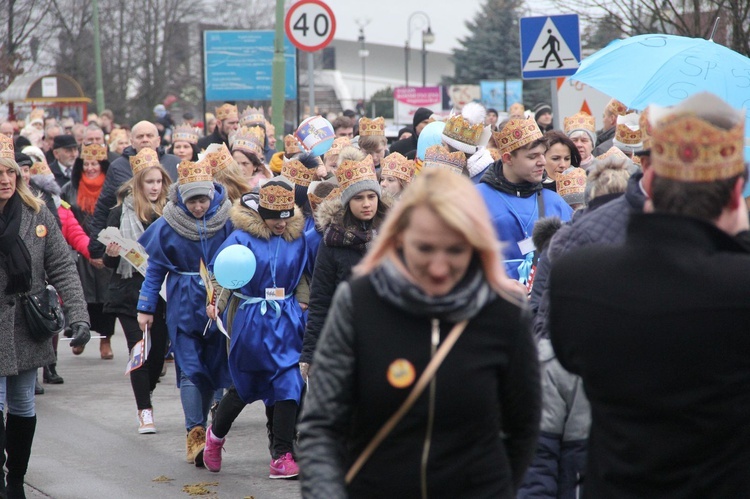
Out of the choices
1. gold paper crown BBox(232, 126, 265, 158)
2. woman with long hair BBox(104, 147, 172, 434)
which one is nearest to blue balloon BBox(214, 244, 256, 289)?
woman with long hair BBox(104, 147, 172, 434)

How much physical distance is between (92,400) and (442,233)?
8132 millimetres

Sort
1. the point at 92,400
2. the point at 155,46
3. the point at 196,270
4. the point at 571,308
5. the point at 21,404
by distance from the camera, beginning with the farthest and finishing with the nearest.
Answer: the point at 155,46 < the point at 92,400 < the point at 196,270 < the point at 21,404 < the point at 571,308

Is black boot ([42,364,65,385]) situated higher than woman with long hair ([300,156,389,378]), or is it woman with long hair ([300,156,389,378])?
woman with long hair ([300,156,389,378])

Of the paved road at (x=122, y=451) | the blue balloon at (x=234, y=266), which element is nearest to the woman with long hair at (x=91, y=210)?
the paved road at (x=122, y=451)

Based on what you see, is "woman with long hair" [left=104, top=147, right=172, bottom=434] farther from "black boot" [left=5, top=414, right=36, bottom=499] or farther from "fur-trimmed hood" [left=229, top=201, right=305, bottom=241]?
"black boot" [left=5, top=414, right=36, bottom=499]

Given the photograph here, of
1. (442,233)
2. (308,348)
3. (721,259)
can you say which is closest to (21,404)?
(308,348)

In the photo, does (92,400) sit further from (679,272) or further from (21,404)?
(679,272)

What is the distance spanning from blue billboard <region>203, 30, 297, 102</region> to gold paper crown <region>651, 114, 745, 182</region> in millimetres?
26182

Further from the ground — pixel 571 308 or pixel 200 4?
pixel 200 4

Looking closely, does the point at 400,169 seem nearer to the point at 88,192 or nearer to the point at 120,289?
the point at 120,289

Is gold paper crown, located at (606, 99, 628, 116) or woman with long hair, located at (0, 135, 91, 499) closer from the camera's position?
woman with long hair, located at (0, 135, 91, 499)

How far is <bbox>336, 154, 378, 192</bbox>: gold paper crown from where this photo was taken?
740 centimetres

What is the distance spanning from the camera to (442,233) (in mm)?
3135

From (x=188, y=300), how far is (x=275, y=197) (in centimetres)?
113
